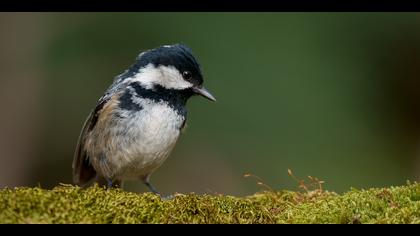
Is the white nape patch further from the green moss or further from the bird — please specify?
the green moss

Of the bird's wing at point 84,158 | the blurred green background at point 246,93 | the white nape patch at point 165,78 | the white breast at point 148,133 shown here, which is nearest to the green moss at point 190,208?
the white breast at point 148,133

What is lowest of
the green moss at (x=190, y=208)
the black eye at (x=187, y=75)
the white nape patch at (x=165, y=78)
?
the green moss at (x=190, y=208)

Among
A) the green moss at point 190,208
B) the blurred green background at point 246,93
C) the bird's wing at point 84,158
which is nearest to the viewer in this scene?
the green moss at point 190,208

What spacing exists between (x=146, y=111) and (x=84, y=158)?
975mm

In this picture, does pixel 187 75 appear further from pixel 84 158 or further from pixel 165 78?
pixel 84 158

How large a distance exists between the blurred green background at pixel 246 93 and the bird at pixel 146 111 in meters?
2.30

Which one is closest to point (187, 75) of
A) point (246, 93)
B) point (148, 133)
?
point (148, 133)

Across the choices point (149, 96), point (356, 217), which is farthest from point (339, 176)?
point (356, 217)

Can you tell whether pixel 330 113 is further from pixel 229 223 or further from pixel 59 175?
pixel 229 223

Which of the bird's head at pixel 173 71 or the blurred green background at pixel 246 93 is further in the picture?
the blurred green background at pixel 246 93

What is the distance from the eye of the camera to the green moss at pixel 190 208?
2611mm

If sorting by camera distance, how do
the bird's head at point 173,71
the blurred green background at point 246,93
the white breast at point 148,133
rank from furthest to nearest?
the blurred green background at point 246,93, the bird's head at point 173,71, the white breast at point 148,133

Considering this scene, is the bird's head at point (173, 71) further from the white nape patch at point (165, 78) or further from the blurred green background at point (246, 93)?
the blurred green background at point (246, 93)

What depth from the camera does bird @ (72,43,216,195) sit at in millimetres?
4426
